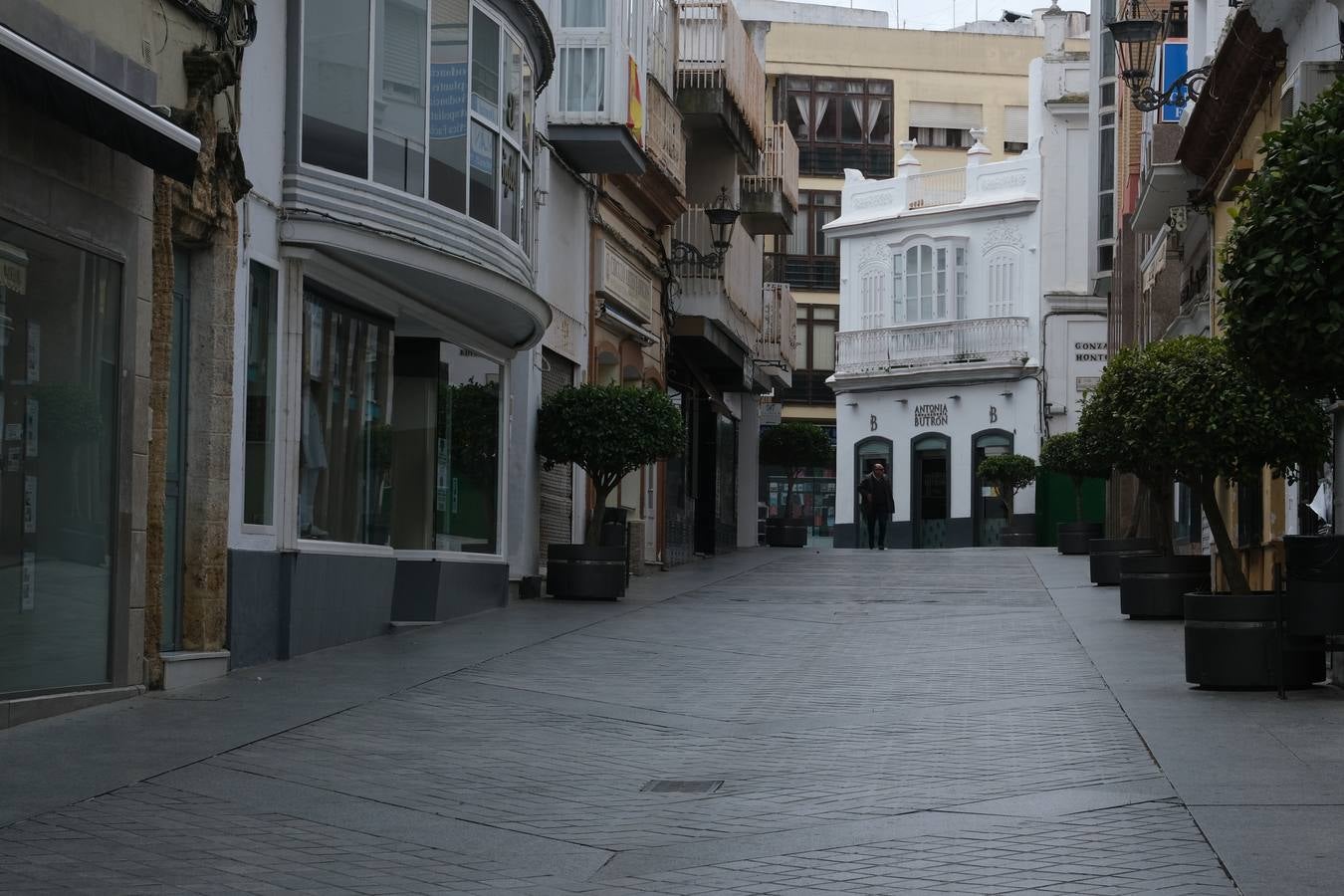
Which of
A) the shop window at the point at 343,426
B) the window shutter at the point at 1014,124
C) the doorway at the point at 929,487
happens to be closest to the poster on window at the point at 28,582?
the shop window at the point at 343,426

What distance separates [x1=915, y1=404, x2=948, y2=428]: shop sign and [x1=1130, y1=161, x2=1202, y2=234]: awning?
2318 cm

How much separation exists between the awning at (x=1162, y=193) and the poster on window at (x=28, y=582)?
52.9 ft

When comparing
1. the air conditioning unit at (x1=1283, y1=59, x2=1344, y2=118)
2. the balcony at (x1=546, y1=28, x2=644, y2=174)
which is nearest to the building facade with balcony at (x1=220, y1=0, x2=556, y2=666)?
the balcony at (x1=546, y1=28, x2=644, y2=174)

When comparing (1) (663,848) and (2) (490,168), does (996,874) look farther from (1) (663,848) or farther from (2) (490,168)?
(2) (490,168)

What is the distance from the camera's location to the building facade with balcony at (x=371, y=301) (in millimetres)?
13461

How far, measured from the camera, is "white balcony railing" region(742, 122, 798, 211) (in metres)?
35.2

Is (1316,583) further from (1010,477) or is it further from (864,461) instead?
(864,461)

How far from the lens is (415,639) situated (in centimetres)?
1561

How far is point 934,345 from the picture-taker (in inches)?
1964

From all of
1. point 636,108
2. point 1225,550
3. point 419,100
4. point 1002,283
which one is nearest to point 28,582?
point 419,100

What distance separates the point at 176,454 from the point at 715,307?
18630 mm

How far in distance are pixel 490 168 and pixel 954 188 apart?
35638 mm

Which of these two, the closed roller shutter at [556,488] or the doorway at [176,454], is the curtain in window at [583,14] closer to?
the closed roller shutter at [556,488]

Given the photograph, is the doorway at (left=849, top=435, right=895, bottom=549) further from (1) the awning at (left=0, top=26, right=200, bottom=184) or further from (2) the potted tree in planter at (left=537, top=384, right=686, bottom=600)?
(1) the awning at (left=0, top=26, right=200, bottom=184)
